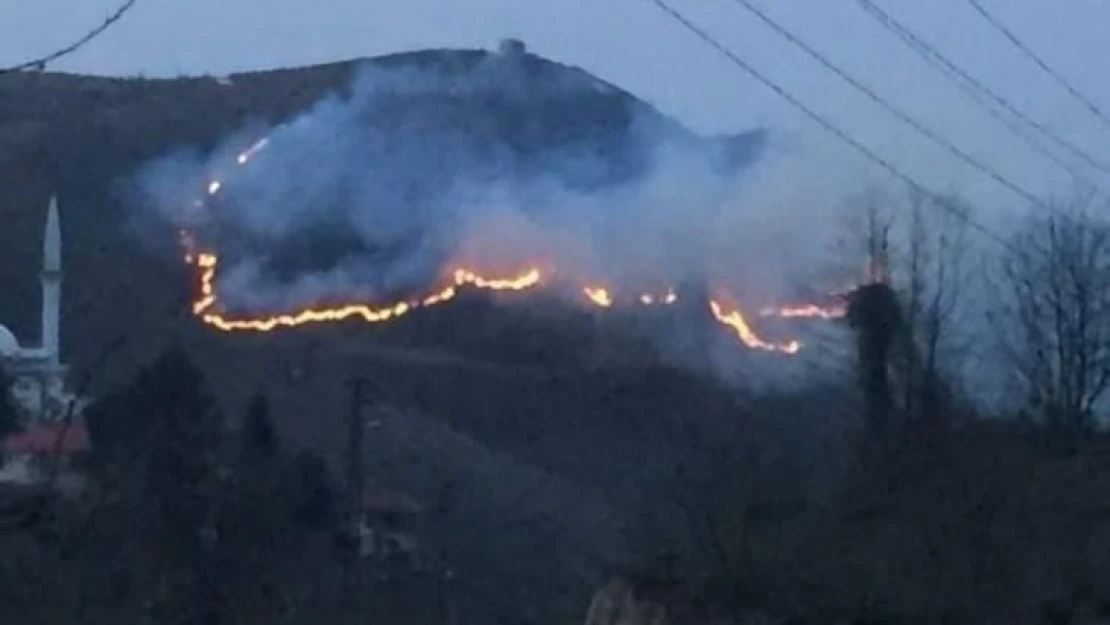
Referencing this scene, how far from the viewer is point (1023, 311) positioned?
51.2 m

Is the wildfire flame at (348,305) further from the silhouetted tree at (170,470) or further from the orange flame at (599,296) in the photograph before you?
the silhouetted tree at (170,470)

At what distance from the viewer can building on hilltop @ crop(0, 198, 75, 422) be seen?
6476cm

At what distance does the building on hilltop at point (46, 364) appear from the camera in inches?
2549

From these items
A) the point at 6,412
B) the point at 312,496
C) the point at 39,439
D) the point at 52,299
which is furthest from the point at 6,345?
the point at 312,496

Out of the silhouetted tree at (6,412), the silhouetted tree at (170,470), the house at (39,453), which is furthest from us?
the silhouetted tree at (6,412)

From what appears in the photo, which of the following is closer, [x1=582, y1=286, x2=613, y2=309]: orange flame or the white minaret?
[x1=582, y1=286, x2=613, y2=309]: orange flame

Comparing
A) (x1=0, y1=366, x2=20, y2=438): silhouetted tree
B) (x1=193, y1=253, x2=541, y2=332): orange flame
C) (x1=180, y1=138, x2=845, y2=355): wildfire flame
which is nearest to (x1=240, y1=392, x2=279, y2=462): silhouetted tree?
(x1=0, y1=366, x2=20, y2=438): silhouetted tree

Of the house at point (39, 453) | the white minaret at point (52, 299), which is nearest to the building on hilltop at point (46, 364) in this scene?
the white minaret at point (52, 299)

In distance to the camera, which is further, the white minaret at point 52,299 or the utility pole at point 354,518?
the white minaret at point 52,299

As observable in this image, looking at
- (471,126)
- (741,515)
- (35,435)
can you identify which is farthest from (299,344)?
(741,515)

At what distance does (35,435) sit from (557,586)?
1297 centimetres

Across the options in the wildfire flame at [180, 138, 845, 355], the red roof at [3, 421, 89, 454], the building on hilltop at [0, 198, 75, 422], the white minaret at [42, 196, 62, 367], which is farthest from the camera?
the white minaret at [42, 196, 62, 367]

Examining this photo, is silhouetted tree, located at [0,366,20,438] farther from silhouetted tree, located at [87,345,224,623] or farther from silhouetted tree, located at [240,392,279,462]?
silhouetted tree, located at [240,392,279,462]

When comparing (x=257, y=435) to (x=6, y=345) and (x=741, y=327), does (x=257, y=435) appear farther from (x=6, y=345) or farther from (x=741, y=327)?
(x=6, y=345)
